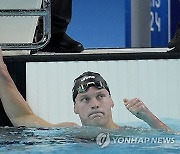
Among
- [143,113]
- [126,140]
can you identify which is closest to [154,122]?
[143,113]

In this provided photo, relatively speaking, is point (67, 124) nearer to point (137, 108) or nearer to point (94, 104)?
point (94, 104)

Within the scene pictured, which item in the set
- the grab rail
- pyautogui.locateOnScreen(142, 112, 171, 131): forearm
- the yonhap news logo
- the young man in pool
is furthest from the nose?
the grab rail

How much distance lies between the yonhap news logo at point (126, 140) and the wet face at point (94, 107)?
61 millimetres

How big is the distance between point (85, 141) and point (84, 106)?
0.56ft

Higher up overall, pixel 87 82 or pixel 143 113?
pixel 87 82

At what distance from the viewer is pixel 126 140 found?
2641 mm

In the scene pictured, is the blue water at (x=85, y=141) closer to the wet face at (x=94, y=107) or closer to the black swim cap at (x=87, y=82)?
the wet face at (x=94, y=107)

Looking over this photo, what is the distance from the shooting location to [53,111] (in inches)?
113

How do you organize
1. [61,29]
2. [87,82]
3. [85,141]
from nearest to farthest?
[85,141]
[87,82]
[61,29]

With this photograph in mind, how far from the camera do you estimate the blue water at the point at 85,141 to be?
8.43 feet

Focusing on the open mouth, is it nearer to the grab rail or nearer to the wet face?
the wet face

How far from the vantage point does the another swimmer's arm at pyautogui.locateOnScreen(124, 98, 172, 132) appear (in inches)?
108

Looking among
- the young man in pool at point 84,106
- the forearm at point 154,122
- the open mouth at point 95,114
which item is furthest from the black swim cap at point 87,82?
the forearm at point 154,122

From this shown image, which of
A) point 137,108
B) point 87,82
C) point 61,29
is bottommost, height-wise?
point 137,108
